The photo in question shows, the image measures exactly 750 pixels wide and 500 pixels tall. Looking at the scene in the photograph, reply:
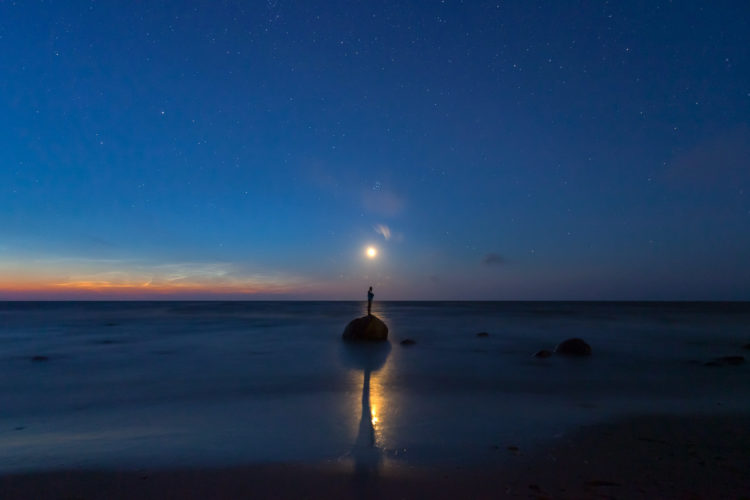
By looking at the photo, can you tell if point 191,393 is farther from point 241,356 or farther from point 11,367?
point 11,367

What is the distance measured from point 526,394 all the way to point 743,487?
6.80 m

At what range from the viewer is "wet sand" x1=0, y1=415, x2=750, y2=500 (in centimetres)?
566

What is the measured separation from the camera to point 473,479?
20.1 ft

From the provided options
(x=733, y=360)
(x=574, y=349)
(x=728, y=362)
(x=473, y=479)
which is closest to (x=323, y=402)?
(x=473, y=479)

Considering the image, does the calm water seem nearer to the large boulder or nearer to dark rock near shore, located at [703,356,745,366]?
dark rock near shore, located at [703,356,745,366]

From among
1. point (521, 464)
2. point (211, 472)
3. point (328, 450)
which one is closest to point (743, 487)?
point (521, 464)

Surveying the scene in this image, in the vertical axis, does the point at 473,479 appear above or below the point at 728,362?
above

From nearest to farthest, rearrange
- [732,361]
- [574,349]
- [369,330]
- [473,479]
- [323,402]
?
[473,479]
[323,402]
[732,361]
[574,349]
[369,330]

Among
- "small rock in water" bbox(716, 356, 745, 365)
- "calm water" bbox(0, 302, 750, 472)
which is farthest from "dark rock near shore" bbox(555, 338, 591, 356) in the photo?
"small rock in water" bbox(716, 356, 745, 365)

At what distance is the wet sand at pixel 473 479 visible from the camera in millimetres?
5664

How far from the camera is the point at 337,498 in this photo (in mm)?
5555

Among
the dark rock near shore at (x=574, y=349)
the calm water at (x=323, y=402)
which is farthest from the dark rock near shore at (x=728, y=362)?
the dark rock near shore at (x=574, y=349)

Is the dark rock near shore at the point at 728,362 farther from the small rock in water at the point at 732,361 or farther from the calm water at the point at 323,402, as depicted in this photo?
the calm water at the point at 323,402

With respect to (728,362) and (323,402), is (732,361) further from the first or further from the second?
(323,402)
